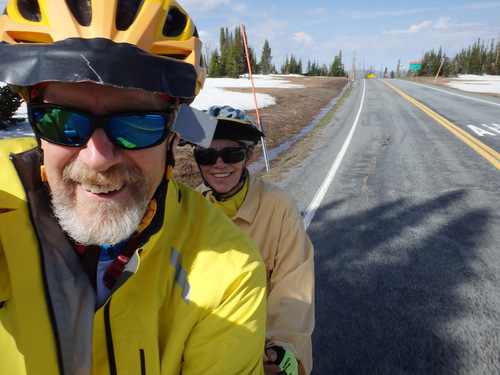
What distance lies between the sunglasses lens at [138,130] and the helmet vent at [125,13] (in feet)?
1.20

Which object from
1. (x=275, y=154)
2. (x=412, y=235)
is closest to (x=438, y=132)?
(x=275, y=154)

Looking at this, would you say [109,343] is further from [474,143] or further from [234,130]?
[474,143]

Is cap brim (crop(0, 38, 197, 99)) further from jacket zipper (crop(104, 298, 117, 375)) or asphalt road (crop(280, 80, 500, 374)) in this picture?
asphalt road (crop(280, 80, 500, 374))

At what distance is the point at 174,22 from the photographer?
1499 millimetres

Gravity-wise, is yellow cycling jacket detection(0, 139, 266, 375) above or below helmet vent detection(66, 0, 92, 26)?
below

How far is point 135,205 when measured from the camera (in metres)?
1.21

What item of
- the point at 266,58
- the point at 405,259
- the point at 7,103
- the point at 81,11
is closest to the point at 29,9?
the point at 81,11

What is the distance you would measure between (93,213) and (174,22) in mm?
923

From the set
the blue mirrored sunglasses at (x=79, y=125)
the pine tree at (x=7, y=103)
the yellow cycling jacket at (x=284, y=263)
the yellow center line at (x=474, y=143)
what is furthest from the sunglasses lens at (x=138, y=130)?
the yellow center line at (x=474, y=143)

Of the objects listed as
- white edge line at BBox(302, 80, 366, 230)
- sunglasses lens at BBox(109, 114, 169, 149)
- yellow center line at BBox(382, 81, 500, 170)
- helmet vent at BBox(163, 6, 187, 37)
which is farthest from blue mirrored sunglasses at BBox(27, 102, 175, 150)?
yellow center line at BBox(382, 81, 500, 170)

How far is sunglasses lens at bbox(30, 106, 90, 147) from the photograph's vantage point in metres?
1.12

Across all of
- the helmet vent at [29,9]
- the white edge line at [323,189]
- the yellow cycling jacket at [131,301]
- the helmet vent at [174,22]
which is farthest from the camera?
the white edge line at [323,189]

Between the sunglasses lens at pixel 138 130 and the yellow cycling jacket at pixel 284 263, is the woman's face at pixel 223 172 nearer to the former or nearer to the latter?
the yellow cycling jacket at pixel 284 263

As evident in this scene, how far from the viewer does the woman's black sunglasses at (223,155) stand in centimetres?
265
